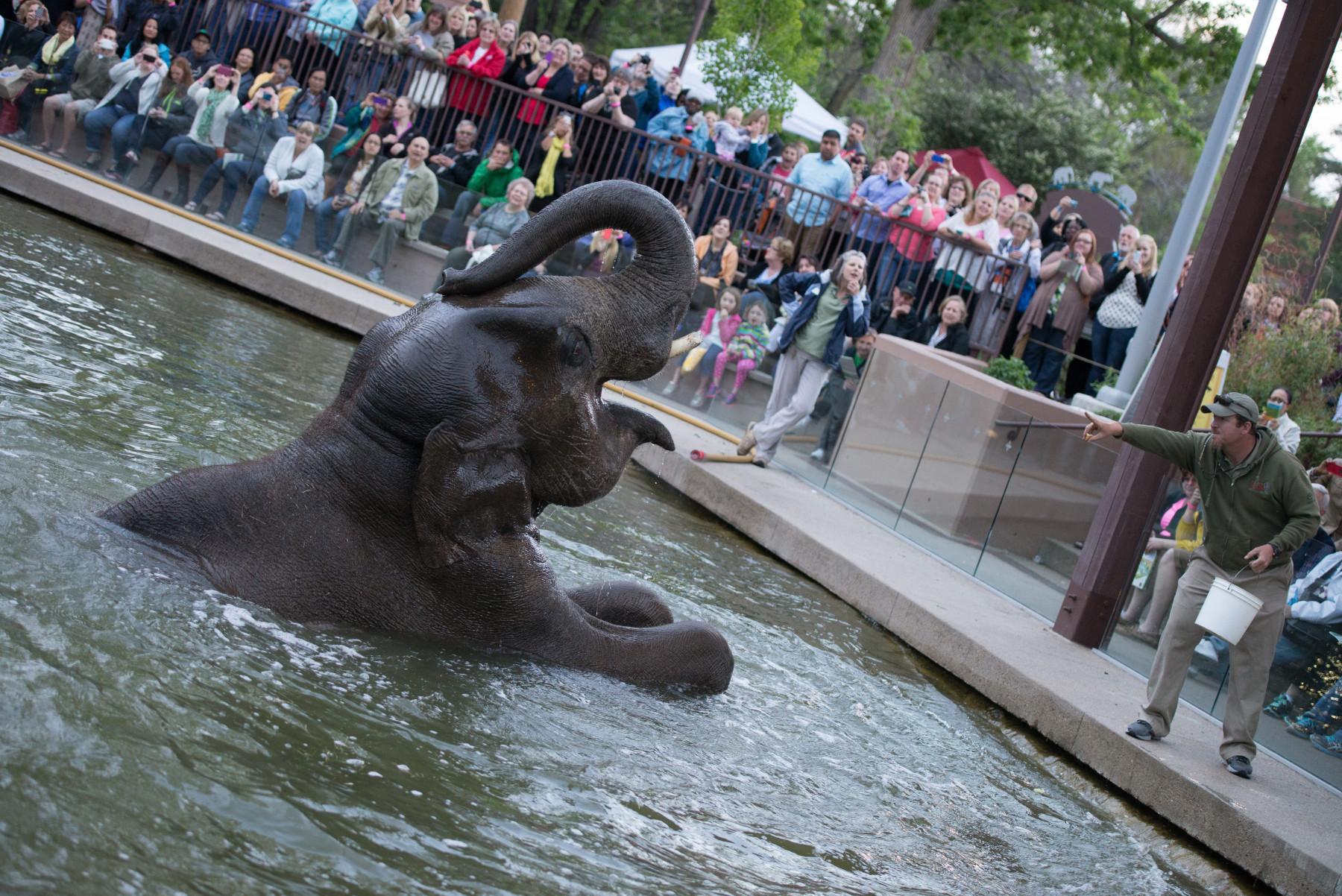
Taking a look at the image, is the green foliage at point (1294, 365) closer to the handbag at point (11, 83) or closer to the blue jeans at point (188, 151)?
the blue jeans at point (188, 151)

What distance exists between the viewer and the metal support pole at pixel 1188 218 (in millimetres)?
12734

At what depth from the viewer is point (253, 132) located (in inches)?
669

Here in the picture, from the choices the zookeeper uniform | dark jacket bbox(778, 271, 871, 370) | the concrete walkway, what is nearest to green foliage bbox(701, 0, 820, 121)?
dark jacket bbox(778, 271, 871, 370)

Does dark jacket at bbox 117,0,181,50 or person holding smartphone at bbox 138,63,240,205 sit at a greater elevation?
dark jacket at bbox 117,0,181,50

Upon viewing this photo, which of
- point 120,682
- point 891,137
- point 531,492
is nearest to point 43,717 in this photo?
point 120,682

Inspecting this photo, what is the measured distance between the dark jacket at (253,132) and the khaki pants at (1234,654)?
12.6 meters

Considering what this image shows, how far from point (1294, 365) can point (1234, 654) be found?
267 inches

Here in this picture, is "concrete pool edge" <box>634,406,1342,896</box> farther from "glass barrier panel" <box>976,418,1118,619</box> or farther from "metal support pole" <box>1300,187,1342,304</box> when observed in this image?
"metal support pole" <box>1300,187,1342,304</box>

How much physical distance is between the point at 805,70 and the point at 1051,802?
24632 mm

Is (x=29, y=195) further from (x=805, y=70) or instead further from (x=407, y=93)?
(x=805, y=70)

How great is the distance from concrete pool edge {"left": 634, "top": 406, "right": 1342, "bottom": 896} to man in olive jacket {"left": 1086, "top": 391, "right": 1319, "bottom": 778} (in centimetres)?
23

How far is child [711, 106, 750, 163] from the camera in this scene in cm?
1809

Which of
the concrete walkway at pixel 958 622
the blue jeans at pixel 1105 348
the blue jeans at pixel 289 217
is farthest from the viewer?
the blue jeans at pixel 289 217

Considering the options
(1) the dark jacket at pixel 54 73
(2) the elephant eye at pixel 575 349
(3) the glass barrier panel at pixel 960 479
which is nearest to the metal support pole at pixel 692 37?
(1) the dark jacket at pixel 54 73
